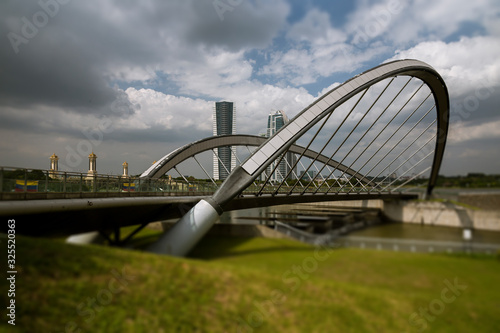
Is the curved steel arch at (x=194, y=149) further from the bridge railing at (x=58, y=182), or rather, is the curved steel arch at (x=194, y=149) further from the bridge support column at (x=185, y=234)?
the bridge support column at (x=185, y=234)

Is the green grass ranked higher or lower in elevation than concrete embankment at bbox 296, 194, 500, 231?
lower

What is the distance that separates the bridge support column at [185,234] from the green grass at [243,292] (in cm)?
155

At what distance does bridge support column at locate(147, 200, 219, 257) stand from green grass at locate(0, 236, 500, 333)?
1548mm

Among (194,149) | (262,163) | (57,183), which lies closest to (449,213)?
(262,163)

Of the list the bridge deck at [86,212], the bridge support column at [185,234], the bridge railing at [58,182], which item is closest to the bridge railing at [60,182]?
the bridge railing at [58,182]

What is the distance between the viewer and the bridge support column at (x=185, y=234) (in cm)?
859

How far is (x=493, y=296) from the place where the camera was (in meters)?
6.88

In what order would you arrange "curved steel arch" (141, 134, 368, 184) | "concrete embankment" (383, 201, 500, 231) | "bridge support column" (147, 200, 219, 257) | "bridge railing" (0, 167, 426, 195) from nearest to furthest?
1. "bridge railing" (0, 167, 426, 195)
2. "concrete embankment" (383, 201, 500, 231)
3. "bridge support column" (147, 200, 219, 257)
4. "curved steel arch" (141, 134, 368, 184)

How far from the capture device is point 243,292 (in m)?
6.67

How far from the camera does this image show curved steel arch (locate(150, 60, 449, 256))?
29.2 ft

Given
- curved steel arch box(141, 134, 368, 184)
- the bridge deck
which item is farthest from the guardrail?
curved steel arch box(141, 134, 368, 184)

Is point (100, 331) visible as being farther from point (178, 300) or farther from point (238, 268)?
point (238, 268)

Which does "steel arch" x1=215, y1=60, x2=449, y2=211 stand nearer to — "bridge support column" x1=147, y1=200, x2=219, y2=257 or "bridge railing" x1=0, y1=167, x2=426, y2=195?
"bridge support column" x1=147, y1=200, x2=219, y2=257

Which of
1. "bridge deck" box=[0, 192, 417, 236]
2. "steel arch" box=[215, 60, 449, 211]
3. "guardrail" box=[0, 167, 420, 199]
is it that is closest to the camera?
"bridge deck" box=[0, 192, 417, 236]
